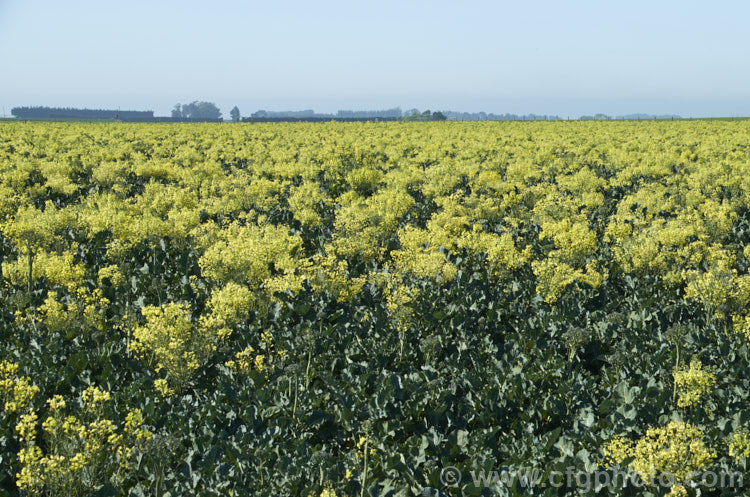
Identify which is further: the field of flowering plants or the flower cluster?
the field of flowering plants

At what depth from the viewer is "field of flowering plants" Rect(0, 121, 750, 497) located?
611 cm

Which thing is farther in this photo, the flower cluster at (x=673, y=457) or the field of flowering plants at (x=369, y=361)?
the field of flowering plants at (x=369, y=361)

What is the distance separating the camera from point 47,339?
9.26m

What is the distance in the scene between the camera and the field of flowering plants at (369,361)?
611 centimetres

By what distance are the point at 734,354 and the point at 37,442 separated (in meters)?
9.99

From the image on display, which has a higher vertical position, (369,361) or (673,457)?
(673,457)

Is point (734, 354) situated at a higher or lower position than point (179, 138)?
lower

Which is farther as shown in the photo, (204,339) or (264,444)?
(204,339)

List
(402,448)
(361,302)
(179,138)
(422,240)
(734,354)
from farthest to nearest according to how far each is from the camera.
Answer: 1. (179,138)
2. (422,240)
3. (361,302)
4. (734,354)
5. (402,448)

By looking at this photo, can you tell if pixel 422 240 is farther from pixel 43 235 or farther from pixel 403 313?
pixel 43 235

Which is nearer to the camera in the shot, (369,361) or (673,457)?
(673,457)

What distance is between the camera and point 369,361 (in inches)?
350

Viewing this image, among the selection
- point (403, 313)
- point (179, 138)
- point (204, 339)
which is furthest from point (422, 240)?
point (179, 138)

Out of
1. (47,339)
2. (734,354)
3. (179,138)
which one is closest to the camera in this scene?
(734,354)
